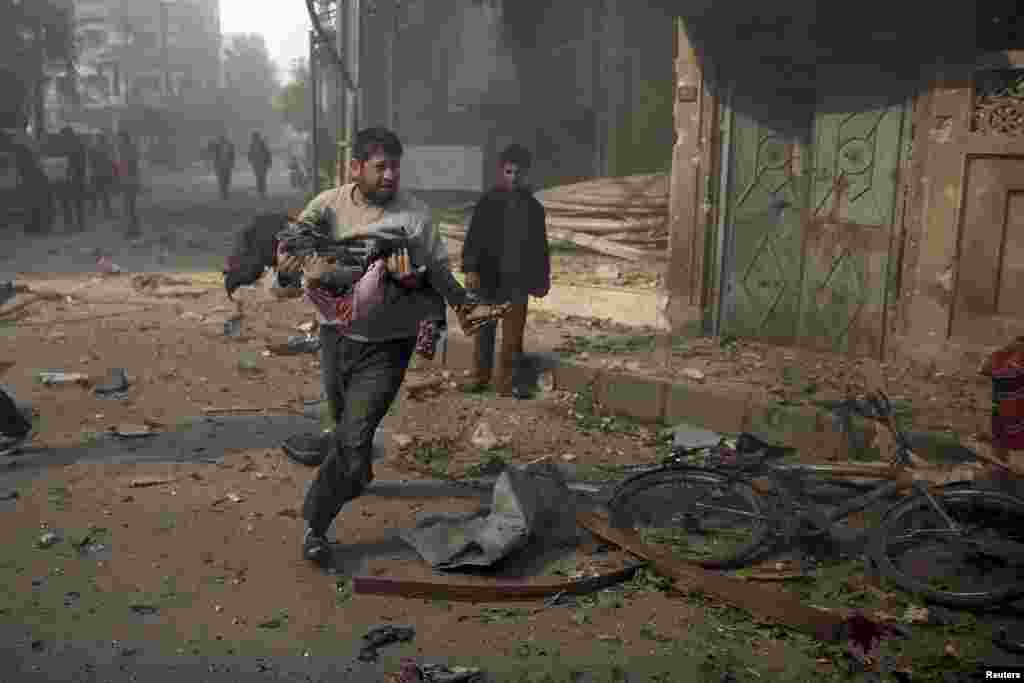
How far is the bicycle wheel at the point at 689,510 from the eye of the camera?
14.4 ft

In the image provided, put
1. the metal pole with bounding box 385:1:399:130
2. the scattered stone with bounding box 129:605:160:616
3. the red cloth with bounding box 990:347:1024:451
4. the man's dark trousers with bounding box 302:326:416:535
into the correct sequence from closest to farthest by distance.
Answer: the scattered stone with bounding box 129:605:160:616, the man's dark trousers with bounding box 302:326:416:535, the red cloth with bounding box 990:347:1024:451, the metal pole with bounding box 385:1:399:130

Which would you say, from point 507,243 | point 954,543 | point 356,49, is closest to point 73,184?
point 356,49

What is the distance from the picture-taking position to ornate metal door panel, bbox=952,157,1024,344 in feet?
21.5

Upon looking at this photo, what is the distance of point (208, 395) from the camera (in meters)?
6.91

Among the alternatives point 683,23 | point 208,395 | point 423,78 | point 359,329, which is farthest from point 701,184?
point 423,78

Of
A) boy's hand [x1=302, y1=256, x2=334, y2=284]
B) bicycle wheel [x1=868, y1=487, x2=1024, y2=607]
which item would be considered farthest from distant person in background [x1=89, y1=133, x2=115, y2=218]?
bicycle wheel [x1=868, y1=487, x2=1024, y2=607]

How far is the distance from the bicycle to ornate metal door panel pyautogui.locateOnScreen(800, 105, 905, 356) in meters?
3.07

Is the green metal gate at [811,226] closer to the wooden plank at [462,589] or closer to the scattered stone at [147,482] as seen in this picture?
the wooden plank at [462,589]

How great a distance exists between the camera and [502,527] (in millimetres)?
4137

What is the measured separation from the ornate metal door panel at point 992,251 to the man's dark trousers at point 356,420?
181 inches

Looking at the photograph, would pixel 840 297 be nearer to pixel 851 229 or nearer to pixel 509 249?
pixel 851 229

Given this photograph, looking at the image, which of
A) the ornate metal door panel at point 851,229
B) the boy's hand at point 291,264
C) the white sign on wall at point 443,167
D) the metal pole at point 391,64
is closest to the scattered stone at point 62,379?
the boy's hand at point 291,264

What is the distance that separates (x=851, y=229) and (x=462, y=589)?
5.02 m

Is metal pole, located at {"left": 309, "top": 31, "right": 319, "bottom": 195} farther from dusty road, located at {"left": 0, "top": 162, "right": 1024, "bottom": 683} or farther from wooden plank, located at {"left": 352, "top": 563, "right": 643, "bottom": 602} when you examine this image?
wooden plank, located at {"left": 352, "top": 563, "right": 643, "bottom": 602}
